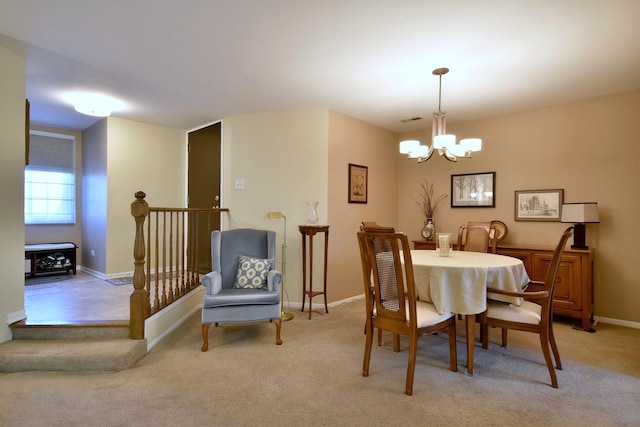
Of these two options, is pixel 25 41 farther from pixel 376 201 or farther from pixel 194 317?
pixel 376 201

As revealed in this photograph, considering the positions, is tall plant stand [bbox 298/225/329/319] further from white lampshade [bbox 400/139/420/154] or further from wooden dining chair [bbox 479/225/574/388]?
wooden dining chair [bbox 479/225/574/388]

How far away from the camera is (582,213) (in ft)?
11.6

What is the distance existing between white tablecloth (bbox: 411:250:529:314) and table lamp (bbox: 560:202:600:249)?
5.15 ft

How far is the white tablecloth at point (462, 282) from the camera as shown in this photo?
2.40 m

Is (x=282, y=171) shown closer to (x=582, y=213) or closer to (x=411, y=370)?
(x=411, y=370)

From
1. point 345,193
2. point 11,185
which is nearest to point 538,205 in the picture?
point 345,193

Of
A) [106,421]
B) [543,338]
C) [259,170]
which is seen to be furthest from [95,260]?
[543,338]

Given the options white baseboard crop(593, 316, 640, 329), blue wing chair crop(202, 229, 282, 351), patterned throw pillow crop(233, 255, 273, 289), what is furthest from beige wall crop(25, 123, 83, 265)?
white baseboard crop(593, 316, 640, 329)

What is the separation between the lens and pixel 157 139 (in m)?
5.31

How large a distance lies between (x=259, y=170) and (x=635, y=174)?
4.12 m

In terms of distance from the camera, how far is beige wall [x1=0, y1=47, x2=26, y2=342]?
2.75 metres

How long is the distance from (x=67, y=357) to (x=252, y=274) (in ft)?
4.92

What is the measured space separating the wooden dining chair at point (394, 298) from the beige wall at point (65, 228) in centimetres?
528

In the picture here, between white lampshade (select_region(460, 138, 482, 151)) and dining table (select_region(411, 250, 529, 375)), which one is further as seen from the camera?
white lampshade (select_region(460, 138, 482, 151))
